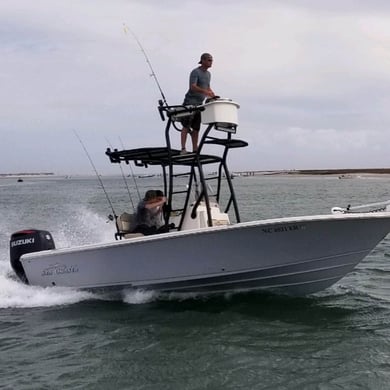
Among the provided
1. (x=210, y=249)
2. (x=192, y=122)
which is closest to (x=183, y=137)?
(x=192, y=122)

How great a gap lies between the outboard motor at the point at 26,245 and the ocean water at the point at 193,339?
0.29 meters

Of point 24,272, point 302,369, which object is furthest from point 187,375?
point 24,272

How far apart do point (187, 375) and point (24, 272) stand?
13.5 ft

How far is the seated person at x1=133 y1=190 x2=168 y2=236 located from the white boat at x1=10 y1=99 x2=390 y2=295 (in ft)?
0.41

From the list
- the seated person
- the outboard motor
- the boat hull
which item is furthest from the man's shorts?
the outboard motor

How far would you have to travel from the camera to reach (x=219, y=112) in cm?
739

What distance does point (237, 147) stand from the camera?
846 cm

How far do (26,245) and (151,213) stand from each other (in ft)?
6.88

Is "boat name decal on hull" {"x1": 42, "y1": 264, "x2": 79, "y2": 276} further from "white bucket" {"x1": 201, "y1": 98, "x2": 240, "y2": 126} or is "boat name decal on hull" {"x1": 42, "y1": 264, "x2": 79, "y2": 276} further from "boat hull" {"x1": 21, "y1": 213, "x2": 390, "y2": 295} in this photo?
"white bucket" {"x1": 201, "y1": 98, "x2": 240, "y2": 126}

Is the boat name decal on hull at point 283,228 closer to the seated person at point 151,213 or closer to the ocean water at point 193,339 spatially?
the ocean water at point 193,339

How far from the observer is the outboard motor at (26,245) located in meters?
8.57

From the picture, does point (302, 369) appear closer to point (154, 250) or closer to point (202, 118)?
point (154, 250)

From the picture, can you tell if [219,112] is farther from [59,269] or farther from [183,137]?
[59,269]

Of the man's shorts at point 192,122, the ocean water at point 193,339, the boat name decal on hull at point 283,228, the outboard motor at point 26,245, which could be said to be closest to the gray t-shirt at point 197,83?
the man's shorts at point 192,122
